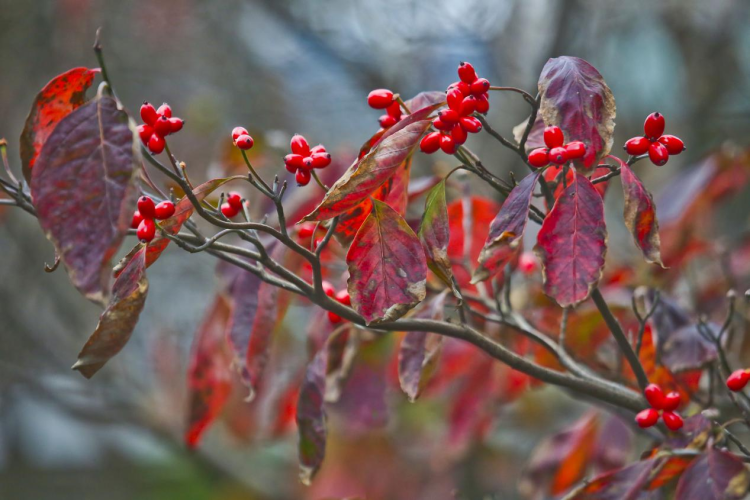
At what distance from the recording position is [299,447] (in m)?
0.80

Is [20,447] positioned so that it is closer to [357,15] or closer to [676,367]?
[357,15]

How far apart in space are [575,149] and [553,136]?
22 mm

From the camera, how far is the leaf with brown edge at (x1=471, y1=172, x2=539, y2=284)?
0.59m

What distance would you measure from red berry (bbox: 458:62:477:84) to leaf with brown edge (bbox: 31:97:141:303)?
287 millimetres

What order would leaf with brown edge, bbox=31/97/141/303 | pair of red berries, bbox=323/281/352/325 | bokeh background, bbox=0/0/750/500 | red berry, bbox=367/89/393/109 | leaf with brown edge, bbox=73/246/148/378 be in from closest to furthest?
leaf with brown edge, bbox=31/97/141/303, leaf with brown edge, bbox=73/246/148/378, red berry, bbox=367/89/393/109, pair of red berries, bbox=323/281/352/325, bokeh background, bbox=0/0/750/500

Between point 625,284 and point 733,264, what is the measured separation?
426 mm

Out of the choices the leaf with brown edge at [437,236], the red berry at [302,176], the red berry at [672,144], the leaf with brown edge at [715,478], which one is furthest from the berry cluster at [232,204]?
the leaf with brown edge at [715,478]

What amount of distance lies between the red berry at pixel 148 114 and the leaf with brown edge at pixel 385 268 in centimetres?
21

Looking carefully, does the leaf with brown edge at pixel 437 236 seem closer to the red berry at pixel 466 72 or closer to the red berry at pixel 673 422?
the red berry at pixel 466 72

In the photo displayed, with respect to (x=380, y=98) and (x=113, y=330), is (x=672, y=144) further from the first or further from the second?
(x=113, y=330)

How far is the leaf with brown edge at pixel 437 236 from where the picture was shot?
632 millimetres

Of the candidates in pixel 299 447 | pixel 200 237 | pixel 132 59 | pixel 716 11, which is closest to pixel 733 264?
pixel 299 447

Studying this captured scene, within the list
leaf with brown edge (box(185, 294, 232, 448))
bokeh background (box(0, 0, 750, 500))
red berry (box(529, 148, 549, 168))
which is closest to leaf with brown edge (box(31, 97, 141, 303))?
red berry (box(529, 148, 549, 168))

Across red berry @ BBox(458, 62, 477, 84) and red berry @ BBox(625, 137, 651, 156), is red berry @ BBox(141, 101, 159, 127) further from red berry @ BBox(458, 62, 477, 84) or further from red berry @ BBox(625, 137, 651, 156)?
red berry @ BBox(625, 137, 651, 156)
